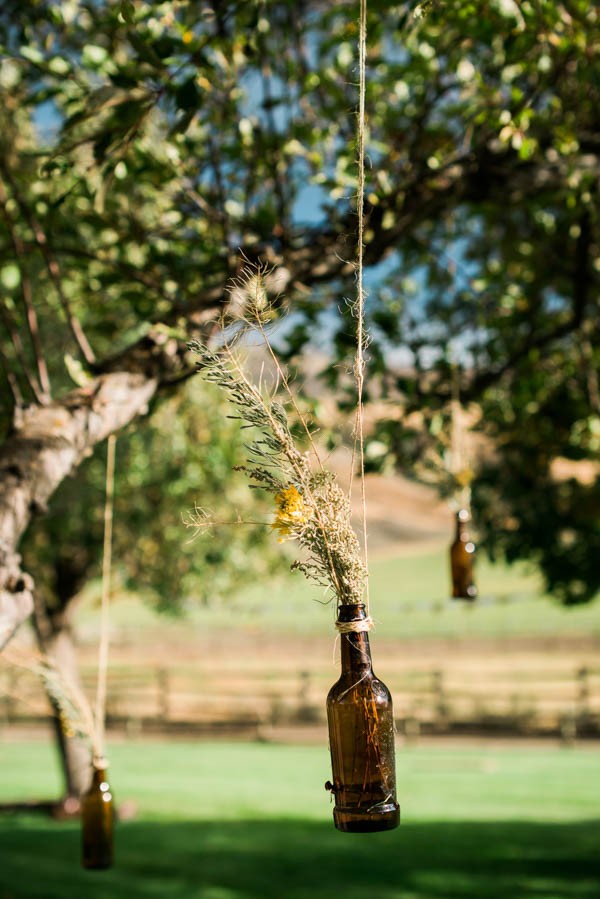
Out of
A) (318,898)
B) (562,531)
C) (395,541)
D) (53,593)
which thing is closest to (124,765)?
(53,593)

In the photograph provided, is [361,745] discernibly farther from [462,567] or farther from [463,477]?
[463,477]

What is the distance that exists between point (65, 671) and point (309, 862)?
11.2ft

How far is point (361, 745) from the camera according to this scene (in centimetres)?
174

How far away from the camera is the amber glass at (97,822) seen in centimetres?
331

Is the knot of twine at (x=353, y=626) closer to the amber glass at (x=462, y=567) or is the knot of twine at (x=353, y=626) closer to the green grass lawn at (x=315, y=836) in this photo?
the amber glass at (x=462, y=567)

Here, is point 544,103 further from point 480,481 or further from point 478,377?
point 480,481

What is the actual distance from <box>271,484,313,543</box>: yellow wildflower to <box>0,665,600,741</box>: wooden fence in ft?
40.3

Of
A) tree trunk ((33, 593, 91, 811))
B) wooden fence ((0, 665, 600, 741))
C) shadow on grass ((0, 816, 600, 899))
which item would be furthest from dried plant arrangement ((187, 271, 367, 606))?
wooden fence ((0, 665, 600, 741))

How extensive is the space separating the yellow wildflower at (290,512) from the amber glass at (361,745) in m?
0.17

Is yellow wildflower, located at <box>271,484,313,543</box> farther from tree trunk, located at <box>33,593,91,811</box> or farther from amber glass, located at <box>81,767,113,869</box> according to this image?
tree trunk, located at <box>33,593,91,811</box>

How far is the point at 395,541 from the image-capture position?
80875 millimetres

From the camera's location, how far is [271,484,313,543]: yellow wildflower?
1.71 m

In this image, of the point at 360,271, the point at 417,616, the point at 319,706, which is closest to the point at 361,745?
the point at 360,271

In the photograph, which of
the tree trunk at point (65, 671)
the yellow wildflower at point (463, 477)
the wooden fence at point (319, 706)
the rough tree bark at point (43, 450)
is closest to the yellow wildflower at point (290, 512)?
the rough tree bark at point (43, 450)
